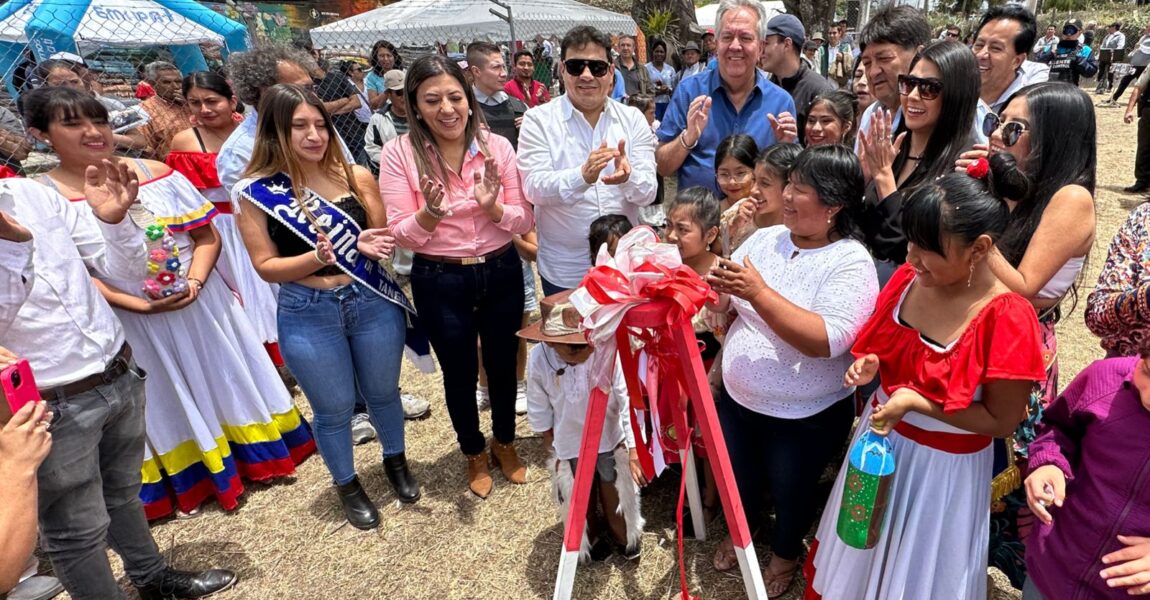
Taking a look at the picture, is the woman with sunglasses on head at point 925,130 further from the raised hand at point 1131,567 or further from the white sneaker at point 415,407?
the white sneaker at point 415,407

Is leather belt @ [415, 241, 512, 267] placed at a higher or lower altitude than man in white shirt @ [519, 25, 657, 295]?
lower

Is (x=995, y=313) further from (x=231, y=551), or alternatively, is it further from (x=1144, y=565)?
(x=231, y=551)

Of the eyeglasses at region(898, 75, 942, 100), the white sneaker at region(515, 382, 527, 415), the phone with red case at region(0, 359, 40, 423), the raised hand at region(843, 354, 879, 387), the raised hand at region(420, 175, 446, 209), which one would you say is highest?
the eyeglasses at region(898, 75, 942, 100)

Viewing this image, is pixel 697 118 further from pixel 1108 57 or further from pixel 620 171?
pixel 1108 57

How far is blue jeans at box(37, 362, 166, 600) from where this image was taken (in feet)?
6.26

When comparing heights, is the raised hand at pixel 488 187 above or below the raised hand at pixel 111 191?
below

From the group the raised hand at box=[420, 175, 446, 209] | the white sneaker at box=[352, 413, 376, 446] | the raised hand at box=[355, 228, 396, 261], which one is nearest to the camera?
the raised hand at box=[420, 175, 446, 209]

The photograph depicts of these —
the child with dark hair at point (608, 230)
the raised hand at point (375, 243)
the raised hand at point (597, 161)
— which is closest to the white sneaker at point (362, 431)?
the raised hand at point (375, 243)

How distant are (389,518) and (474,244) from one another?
1.48m

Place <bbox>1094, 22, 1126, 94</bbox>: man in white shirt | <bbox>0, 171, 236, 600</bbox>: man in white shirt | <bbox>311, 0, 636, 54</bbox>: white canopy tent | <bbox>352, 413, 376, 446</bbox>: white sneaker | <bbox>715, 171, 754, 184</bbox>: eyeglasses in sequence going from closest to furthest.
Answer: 1. <bbox>0, 171, 236, 600</bbox>: man in white shirt
2. <bbox>715, 171, 754, 184</bbox>: eyeglasses
3. <bbox>352, 413, 376, 446</bbox>: white sneaker
4. <bbox>311, 0, 636, 54</bbox>: white canopy tent
5. <bbox>1094, 22, 1126, 94</bbox>: man in white shirt

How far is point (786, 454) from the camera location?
214 cm

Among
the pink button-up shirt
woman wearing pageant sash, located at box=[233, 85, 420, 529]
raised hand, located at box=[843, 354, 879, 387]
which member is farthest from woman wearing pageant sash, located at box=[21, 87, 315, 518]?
raised hand, located at box=[843, 354, 879, 387]

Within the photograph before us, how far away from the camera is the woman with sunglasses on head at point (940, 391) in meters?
1.52

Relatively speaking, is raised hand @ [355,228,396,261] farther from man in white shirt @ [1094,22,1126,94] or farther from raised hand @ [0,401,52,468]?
man in white shirt @ [1094,22,1126,94]
